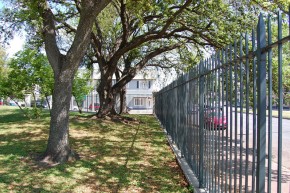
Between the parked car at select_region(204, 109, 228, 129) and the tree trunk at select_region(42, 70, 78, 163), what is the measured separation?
12.3 feet

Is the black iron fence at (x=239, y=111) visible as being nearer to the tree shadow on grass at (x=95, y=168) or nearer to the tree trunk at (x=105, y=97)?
the tree shadow on grass at (x=95, y=168)

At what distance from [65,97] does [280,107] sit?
584cm

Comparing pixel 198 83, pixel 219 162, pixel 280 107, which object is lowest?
pixel 219 162

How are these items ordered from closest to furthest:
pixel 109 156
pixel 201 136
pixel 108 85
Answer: pixel 201 136, pixel 109 156, pixel 108 85

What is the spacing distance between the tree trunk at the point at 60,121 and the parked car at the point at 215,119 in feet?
12.3

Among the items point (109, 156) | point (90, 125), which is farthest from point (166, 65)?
point (109, 156)

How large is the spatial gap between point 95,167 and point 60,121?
1.40 m

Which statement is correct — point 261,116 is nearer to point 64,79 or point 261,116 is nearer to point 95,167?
point 95,167

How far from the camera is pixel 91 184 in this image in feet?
18.9

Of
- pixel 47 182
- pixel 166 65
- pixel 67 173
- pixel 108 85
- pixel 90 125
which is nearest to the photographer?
pixel 47 182

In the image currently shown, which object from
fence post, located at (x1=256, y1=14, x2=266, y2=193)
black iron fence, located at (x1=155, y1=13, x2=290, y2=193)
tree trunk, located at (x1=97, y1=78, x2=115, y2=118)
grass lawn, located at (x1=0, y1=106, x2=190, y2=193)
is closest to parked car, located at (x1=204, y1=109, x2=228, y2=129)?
black iron fence, located at (x1=155, y1=13, x2=290, y2=193)

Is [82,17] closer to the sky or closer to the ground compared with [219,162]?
closer to the sky

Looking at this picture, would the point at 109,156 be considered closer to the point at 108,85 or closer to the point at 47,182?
the point at 47,182

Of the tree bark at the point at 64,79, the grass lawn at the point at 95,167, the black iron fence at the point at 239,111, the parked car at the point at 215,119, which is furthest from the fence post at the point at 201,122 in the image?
the tree bark at the point at 64,79
